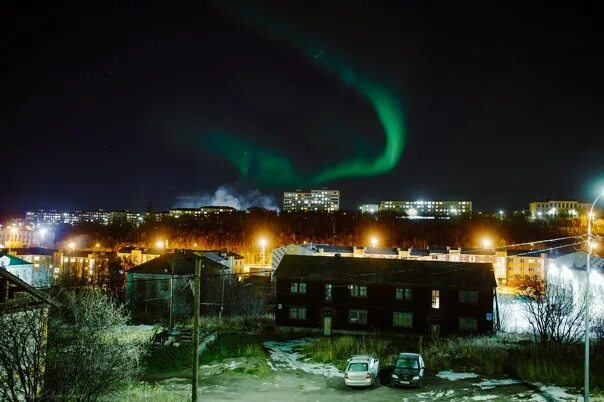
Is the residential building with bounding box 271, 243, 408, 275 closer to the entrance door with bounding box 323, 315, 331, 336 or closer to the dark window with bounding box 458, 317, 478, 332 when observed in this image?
the entrance door with bounding box 323, 315, 331, 336

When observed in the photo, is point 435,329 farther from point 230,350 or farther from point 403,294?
point 230,350

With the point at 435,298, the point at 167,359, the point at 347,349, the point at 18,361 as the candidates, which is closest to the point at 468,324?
the point at 435,298

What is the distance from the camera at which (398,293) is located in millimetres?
37562

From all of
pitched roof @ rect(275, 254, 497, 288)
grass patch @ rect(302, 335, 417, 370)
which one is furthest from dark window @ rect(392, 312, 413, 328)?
grass patch @ rect(302, 335, 417, 370)

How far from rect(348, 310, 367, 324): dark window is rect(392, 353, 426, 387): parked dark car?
1464cm

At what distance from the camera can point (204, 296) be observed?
49.6 metres

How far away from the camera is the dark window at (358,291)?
3812cm

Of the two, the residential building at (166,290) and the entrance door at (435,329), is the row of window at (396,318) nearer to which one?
the entrance door at (435,329)

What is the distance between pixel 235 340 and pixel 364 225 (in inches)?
3951

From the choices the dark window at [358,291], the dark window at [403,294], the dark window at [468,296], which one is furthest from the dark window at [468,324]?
the dark window at [358,291]

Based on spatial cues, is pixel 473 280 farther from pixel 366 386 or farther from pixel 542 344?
pixel 366 386

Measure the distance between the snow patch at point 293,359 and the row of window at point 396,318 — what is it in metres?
4.79

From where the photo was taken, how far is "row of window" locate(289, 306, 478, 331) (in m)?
36.6

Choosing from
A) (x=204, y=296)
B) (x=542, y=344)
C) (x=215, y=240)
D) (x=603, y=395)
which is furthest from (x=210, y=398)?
(x=215, y=240)
